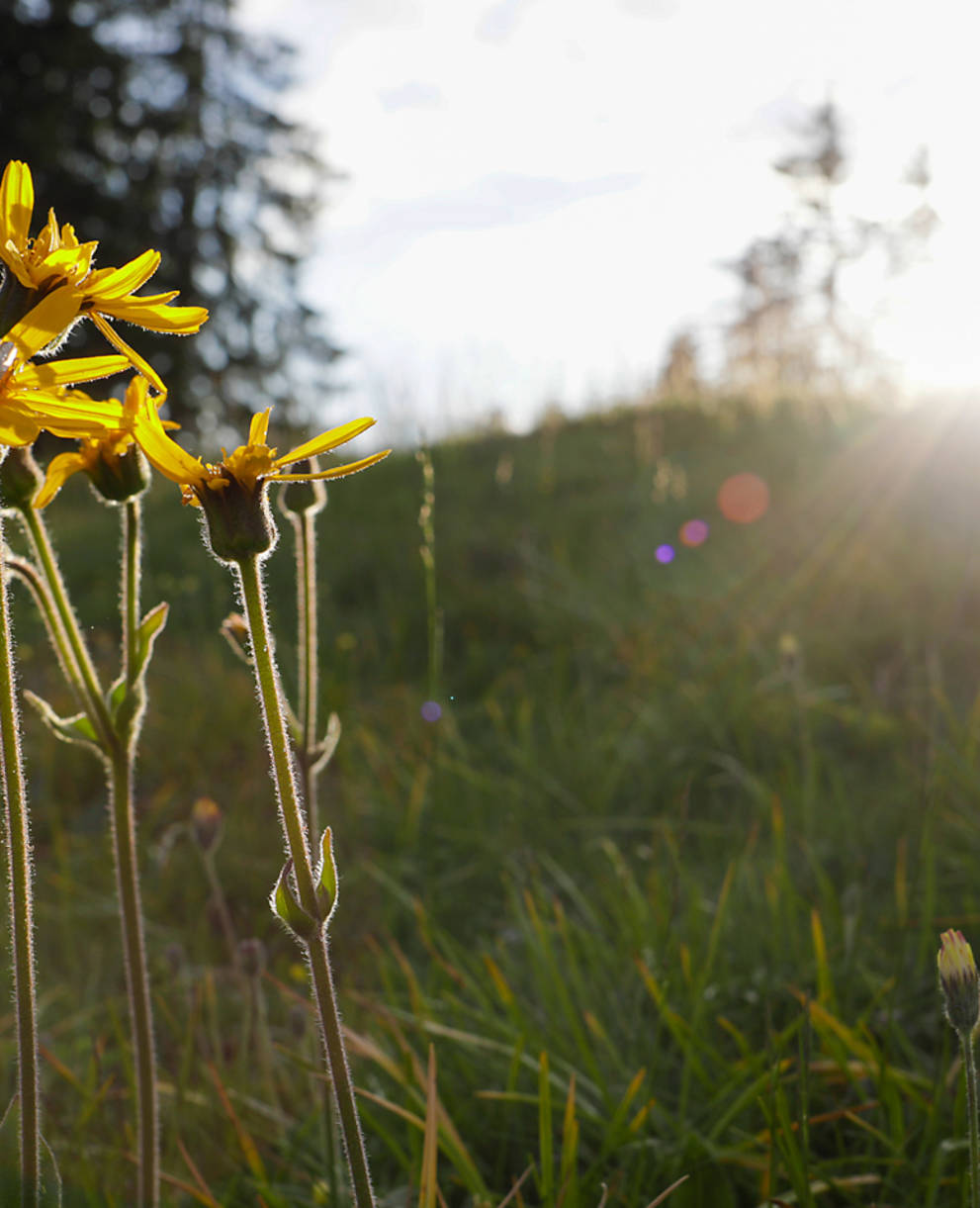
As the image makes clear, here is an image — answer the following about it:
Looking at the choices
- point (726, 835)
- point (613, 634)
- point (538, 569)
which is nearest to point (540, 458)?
point (538, 569)

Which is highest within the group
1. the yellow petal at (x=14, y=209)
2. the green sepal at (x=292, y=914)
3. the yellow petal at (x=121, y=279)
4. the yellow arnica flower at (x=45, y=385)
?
the yellow petal at (x=14, y=209)

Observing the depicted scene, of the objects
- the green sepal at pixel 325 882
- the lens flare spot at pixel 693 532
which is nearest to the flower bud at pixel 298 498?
the green sepal at pixel 325 882

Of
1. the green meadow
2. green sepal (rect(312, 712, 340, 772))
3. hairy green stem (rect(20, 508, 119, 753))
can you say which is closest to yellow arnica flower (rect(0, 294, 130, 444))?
hairy green stem (rect(20, 508, 119, 753))

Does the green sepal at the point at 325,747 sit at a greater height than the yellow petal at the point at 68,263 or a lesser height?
lesser

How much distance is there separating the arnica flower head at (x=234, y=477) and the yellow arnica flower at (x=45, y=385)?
0.04 metres

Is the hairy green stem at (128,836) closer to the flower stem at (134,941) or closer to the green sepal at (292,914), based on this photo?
the flower stem at (134,941)

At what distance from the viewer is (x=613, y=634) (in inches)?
137

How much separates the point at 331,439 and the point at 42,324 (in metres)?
0.27

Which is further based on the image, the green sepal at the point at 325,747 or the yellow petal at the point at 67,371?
the green sepal at the point at 325,747

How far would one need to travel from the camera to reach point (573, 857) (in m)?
2.32

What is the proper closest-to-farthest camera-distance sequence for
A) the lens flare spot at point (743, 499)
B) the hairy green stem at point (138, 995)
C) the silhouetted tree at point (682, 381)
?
the hairy green stem at point (138, 995)
the lens flare spot at point (743, 499)
the silhouetted tree at point (682, 381)

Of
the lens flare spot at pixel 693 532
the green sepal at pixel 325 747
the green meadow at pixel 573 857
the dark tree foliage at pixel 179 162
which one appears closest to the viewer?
the green sepal at pixel 325 747

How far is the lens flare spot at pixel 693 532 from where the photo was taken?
4.31 metres

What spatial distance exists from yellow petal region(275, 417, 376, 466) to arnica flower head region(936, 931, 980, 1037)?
69 centimetres
